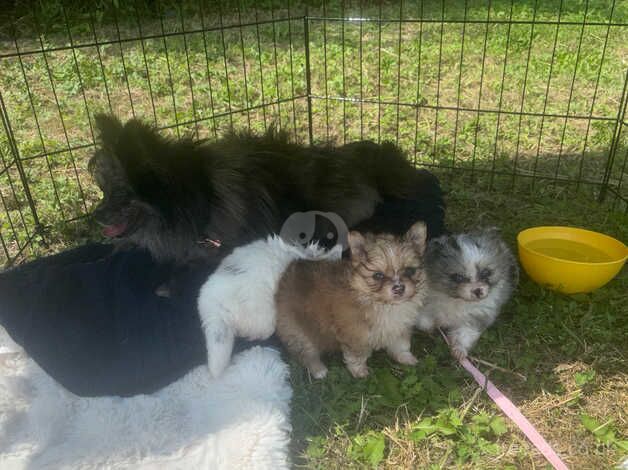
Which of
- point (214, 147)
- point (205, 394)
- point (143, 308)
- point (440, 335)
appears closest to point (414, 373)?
point (440, 335)

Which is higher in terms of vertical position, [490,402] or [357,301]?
[357,301]

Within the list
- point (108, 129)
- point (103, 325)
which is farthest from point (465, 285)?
point (108, 129)

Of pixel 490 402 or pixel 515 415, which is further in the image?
pixel 490 402

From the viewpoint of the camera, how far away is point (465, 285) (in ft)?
7.81

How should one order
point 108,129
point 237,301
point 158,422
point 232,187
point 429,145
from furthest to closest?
1. point 429,145
2. point 232,187
3. point 108,129
4. point 237,301
5. point 158,422

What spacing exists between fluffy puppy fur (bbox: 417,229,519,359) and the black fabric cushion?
3.50 ft

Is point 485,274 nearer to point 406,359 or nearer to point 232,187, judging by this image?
point 406,359

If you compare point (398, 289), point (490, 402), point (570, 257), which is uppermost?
point (398, 289)

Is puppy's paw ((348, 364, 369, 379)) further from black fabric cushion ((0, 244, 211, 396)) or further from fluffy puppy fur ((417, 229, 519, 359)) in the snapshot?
black fabric cushion ((0, 244, 211, 396))

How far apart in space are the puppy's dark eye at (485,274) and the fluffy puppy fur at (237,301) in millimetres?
844

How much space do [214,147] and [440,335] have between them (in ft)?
4.92

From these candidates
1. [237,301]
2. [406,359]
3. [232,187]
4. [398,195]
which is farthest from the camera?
[398,195]

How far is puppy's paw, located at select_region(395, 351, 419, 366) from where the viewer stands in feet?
8.11

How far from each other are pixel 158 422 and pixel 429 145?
3.29m
